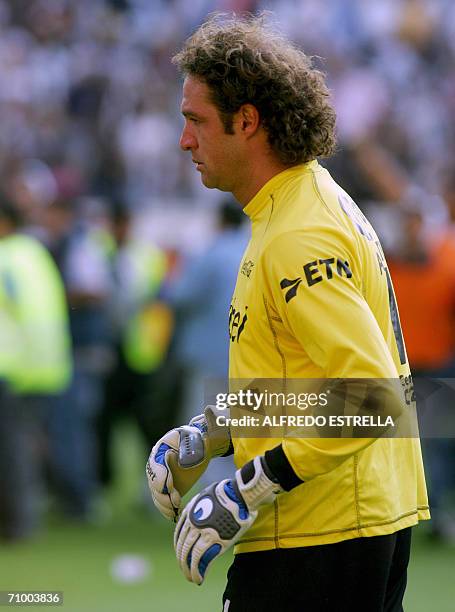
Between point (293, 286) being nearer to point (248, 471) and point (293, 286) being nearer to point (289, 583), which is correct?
point (248, 471)

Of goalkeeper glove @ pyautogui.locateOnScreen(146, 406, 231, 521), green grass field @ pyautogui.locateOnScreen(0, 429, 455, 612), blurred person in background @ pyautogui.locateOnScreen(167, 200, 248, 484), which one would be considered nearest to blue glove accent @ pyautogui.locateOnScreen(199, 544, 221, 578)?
goalkeeper glove @ pyautogui.locateOnScreen(146, 406, 231, 521)

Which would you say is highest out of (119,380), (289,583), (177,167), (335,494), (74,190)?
(177,167)

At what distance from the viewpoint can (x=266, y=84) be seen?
3.19 meters

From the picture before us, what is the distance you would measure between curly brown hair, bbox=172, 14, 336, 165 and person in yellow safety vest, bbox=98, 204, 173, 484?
6163 mm

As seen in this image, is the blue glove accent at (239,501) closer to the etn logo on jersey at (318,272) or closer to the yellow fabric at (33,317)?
the etn logo on jersey at (318,272)

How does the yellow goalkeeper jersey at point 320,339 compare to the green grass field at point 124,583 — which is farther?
the green grass field at point 124,583

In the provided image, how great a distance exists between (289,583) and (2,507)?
5084mm

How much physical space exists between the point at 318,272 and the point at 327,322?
13 centimetres

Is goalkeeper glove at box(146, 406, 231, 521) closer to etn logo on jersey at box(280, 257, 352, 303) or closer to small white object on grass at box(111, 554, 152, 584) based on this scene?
etn logo on jersey at box(280, 257, 352, 303)

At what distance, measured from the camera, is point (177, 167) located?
14609 millimetres

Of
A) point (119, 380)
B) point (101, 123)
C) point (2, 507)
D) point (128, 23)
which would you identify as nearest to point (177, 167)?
point (101, 123)

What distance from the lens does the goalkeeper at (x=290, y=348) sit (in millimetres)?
2826

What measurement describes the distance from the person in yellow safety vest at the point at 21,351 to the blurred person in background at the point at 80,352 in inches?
30.4

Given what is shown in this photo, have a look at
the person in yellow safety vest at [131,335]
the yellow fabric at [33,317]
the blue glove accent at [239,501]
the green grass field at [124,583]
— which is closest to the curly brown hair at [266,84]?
the blue glove accent at [239,501]
